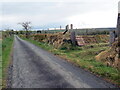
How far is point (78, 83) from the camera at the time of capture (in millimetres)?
8469

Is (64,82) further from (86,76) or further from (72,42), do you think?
(72,42)

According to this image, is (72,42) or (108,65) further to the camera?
(72,42)

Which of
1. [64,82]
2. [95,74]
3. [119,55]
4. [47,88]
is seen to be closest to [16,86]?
[47,88]

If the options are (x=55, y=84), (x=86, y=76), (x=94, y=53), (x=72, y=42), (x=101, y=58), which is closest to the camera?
(x=55, y=84)

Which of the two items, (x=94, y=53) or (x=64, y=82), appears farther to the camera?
(x=94, y=53)

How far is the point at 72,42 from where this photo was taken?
25.1 metres

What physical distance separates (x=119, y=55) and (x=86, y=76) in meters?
3.74

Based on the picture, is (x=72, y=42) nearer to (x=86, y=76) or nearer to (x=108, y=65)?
(x=108, y=65)

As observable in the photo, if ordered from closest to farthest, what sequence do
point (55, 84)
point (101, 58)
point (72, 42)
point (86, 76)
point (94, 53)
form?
point (55, 84), point (86, 76), point (101, 58), point (94, 53), point (72, 42)

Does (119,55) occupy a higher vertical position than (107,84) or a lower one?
higher

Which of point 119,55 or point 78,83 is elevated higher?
point 119,55

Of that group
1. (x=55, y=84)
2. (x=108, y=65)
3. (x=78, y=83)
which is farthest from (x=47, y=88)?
(x=108, y=65)

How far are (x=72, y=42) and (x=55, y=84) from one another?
17.0 meters

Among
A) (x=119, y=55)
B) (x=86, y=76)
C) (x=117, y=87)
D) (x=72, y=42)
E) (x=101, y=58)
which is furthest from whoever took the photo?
(x=72, y=42)
